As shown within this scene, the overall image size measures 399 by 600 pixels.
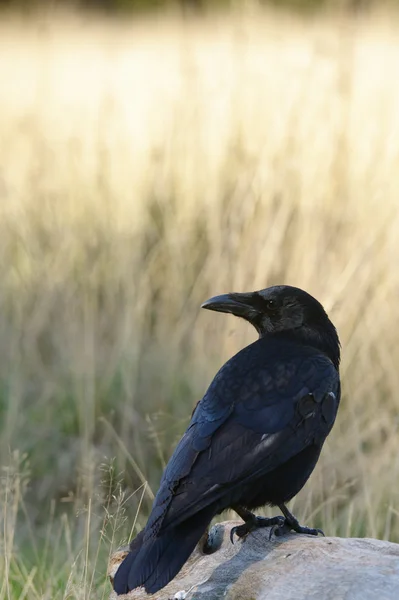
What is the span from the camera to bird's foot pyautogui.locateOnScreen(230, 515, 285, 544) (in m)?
3.09

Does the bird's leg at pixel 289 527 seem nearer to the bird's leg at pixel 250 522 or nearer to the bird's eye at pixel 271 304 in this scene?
the bird's leg at pixel 250 522

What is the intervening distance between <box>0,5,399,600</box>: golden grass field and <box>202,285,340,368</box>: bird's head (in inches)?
24.9

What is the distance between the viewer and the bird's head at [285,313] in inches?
141

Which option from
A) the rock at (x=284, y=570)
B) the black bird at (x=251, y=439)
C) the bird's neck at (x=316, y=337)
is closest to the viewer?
the rock at (x=284, y=570)

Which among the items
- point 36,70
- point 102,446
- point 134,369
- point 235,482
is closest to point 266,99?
point 134,369

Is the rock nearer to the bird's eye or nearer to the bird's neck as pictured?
the bird's neck

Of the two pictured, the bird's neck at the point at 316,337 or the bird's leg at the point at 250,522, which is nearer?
the bird's leg at the point at 250,522

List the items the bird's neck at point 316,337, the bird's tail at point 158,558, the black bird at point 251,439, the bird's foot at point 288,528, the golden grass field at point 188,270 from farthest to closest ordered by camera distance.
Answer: the golden grass field at point 188,270
the bird's neck at point 316,337
the bird's foot at point 288,528
the black bird at point 251,439
the bird's tail at point 158,558

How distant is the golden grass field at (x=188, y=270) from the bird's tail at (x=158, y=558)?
0.83m

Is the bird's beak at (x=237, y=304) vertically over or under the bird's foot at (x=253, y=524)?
over

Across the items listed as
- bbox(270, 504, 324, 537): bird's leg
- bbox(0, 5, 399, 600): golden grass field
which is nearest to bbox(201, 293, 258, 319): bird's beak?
bbox(270, 504, 324, 537): bird's leg

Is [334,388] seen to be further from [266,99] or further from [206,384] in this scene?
[266,99]

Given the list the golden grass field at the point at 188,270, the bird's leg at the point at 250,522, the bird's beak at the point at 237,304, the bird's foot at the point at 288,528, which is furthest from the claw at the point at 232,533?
the bird's beak at the point at 237,304

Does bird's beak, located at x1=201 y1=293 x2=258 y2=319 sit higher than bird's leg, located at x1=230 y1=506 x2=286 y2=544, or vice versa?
bird's beak, located at x1=201 y1=293 x2=258 y2=319
